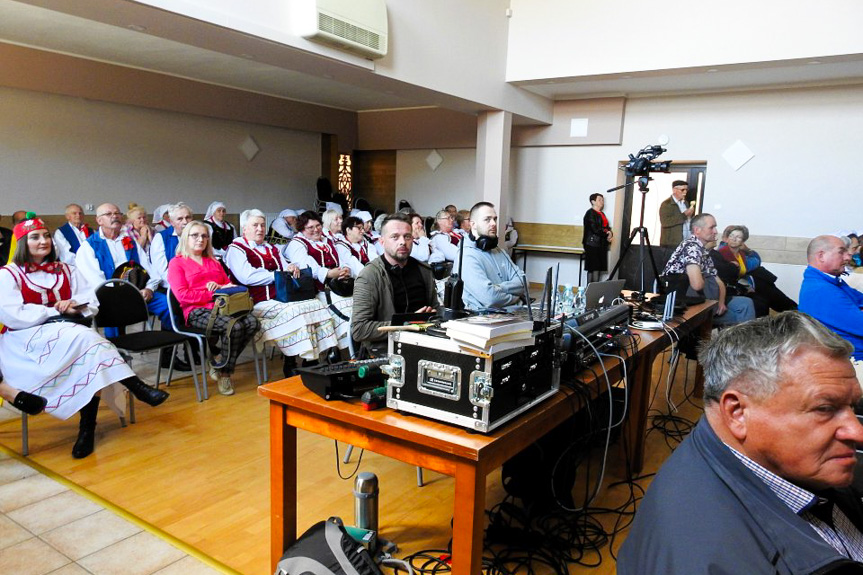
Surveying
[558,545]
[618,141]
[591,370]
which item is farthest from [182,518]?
[618,141]

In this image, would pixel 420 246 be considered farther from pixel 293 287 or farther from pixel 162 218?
pixel 162 218

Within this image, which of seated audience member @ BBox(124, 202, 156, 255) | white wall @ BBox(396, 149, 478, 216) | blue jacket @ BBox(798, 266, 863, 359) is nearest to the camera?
blue jacket @ BBox(798, 266, 863, 359)

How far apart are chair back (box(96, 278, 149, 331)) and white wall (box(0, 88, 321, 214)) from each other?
465 centimetres

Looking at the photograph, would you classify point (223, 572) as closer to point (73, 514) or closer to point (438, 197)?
point (73, 514)

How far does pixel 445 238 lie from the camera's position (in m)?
7.39

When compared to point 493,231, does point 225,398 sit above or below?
below

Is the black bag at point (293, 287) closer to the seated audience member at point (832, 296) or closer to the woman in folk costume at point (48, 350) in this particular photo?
the woman in folk costume at point (48, 350)

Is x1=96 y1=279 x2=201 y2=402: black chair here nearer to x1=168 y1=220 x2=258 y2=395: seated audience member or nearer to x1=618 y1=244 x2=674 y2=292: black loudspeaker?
x1=168 y1=220 x2=258 y2=395: seated audience member

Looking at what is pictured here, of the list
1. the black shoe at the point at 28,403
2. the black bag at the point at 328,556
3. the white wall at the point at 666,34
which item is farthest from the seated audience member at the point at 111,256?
the white wall at the point at 666,34

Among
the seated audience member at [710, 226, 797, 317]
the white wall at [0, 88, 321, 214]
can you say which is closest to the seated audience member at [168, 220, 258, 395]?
the seated audience member at [710, 226, 797, 317]

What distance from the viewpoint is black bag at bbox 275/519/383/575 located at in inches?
68.6

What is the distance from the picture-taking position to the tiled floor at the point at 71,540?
6.95 feet

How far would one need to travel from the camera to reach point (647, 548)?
104cm

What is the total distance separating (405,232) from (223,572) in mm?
1698
